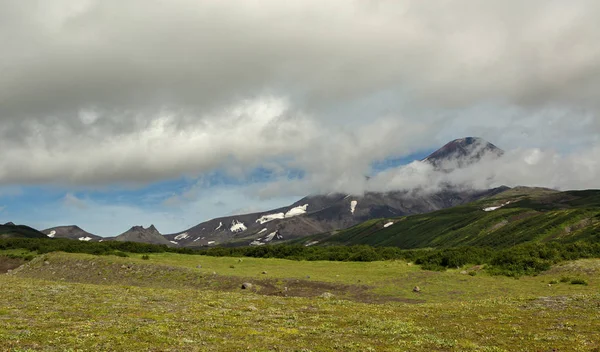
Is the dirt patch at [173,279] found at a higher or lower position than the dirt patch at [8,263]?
lower

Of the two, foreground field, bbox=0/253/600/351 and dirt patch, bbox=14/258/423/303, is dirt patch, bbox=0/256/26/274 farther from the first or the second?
foreground field, bbox=0/253/600/351

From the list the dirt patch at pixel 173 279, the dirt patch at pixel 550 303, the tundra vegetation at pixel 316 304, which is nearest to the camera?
the tundra vegetation at pixel 316 304

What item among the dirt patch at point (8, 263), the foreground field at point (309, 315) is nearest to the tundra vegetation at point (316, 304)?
the foreground field at point (309, 315)

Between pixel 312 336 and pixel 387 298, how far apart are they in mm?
24234

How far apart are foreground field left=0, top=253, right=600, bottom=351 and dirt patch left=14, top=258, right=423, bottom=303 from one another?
286 mm

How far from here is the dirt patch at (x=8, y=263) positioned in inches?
2852

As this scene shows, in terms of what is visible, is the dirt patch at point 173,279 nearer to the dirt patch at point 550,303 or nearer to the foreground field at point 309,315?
the foreground field at point 309,315

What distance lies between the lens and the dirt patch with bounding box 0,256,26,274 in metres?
72.4

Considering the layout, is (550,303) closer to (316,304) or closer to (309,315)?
(316,304)

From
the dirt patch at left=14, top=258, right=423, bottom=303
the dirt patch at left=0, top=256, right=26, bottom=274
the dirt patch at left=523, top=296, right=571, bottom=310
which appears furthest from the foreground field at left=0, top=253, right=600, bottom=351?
A: the dirt patch at left=0, top=256, right=26, bottom=274

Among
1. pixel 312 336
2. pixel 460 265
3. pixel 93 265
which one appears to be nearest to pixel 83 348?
pixel 312 336

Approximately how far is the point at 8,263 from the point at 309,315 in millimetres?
71392

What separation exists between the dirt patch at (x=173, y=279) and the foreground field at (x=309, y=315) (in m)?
0.29

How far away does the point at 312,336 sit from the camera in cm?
2478
